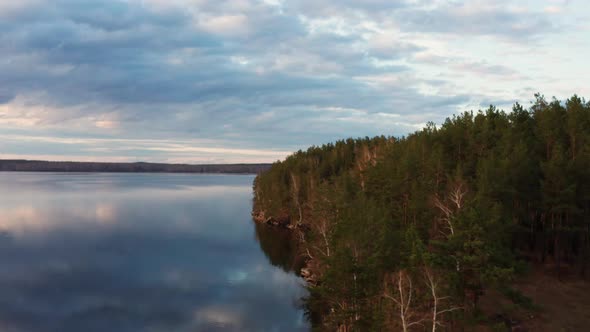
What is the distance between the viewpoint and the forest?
3173 cm

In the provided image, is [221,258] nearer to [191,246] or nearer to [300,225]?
[191,246]

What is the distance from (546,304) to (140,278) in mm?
50892

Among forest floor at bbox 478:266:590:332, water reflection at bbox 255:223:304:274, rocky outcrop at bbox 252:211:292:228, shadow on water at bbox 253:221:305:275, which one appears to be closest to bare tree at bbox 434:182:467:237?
forest floor at bbox 478:266:590:332

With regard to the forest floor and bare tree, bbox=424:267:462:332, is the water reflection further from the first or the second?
bare tree, bbox=424:267:462:332

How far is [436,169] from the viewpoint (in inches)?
2382

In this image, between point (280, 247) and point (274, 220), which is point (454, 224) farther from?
point (274, 220)

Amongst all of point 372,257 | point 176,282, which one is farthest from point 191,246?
point 372,257

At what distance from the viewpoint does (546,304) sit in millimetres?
43125

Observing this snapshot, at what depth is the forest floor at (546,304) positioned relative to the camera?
124 ft

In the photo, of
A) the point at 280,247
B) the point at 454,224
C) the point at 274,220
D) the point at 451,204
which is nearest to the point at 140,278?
the point at 280,247

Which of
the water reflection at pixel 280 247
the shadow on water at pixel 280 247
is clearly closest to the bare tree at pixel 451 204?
the shadow on water at pixel 280 247

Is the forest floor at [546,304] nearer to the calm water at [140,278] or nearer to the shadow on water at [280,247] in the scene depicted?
the calm water at [140,278]

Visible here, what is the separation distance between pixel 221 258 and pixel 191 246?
40.6 feet

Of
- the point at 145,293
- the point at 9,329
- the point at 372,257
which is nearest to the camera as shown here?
the point at 372,257
